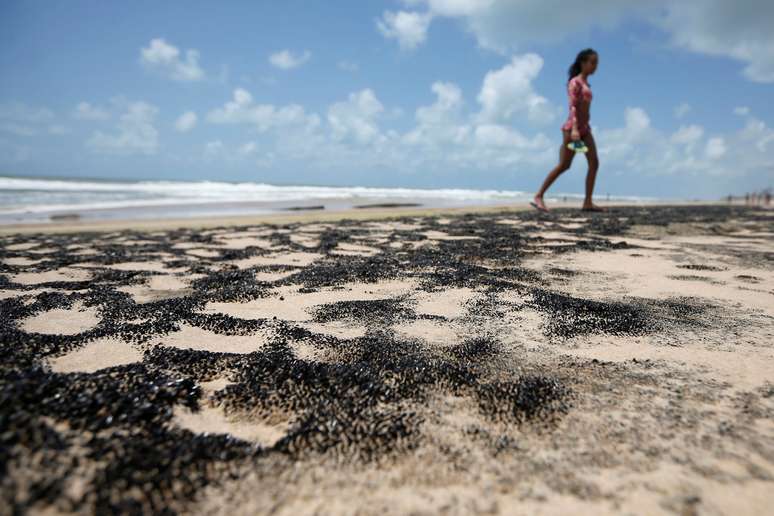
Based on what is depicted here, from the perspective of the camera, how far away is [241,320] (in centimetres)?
179

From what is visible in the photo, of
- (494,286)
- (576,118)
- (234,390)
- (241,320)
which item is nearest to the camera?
(234,390)

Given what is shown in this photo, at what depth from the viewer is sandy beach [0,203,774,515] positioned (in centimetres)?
79

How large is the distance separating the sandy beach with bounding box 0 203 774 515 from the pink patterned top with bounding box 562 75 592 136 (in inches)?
190

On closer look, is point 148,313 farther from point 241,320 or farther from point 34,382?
point 34,382

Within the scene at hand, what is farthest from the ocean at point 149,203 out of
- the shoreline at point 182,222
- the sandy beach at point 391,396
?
the sandy beach at point 391,396

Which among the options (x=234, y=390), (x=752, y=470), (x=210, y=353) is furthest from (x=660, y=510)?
(x=210, y=353)

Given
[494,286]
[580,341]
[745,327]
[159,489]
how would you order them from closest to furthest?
[159,489]
[580,341]
[745,327]
[494,286]

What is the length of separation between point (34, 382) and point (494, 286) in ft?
6.41

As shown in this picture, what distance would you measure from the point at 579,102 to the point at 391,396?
22.3ft

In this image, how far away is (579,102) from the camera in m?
6.62

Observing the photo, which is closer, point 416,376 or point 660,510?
point 660,510

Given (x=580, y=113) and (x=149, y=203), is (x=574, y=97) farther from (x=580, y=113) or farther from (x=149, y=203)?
(x=149, y=203)

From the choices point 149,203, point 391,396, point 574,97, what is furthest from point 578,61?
point 149,203

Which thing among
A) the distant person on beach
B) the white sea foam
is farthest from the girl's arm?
the white sea foam
